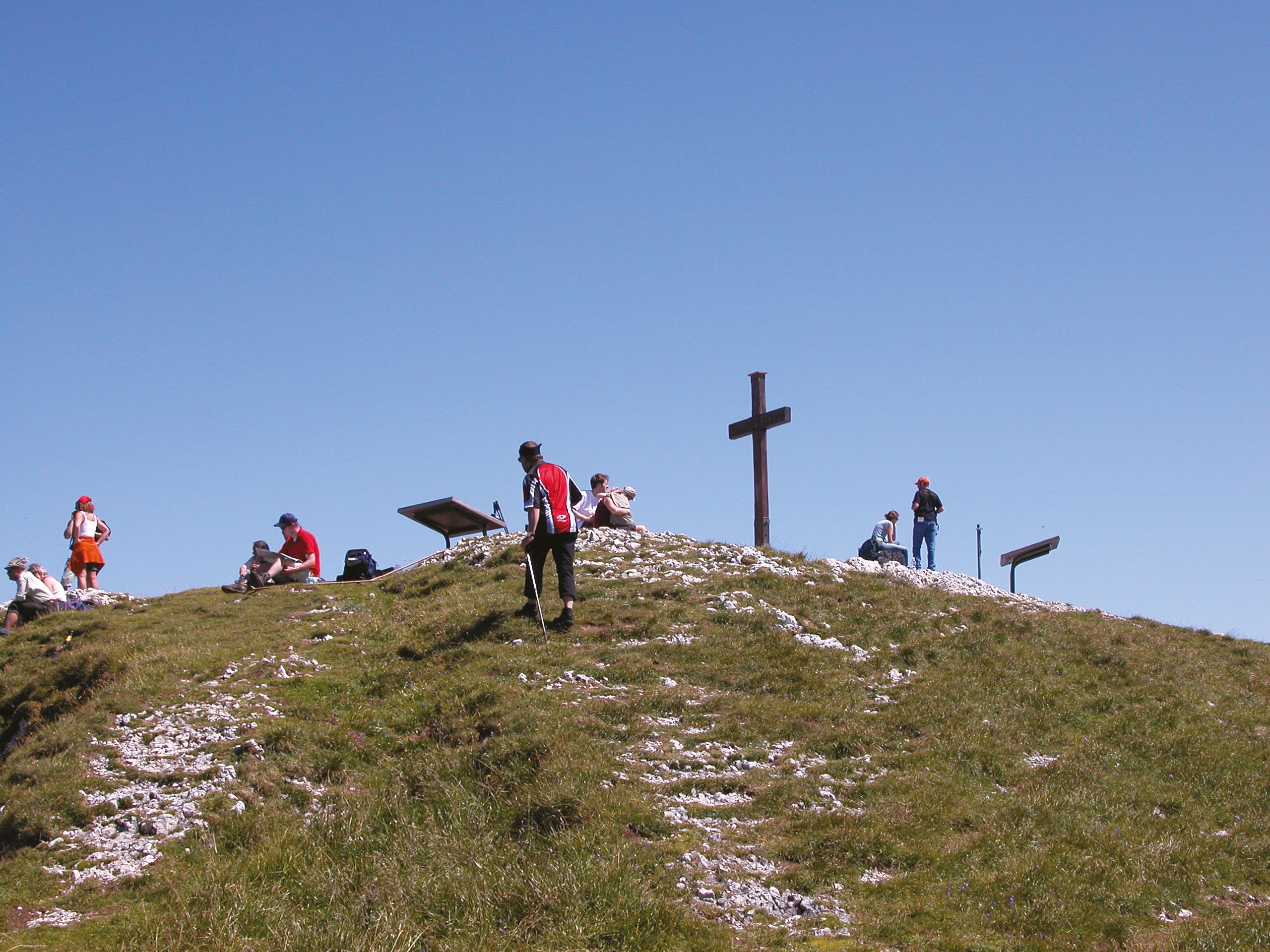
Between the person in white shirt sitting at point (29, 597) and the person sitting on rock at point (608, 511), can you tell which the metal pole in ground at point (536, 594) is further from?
the person in white shirt sitting at point (29, 597)

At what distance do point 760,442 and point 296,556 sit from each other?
32.5ft

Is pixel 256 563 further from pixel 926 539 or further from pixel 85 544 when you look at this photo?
pixel 926 539

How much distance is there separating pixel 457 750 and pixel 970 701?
6.99 m

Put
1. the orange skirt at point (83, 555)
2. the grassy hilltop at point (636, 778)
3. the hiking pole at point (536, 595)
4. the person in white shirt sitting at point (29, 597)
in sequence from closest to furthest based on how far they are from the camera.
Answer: the grassy hilltop at point (636, 778)
the hiking pole at point (536, 595)
the person in white shirt sitting at point (29, 597)
the orange skirt at point (83, 555)

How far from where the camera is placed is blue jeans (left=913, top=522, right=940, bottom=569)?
90.5ft

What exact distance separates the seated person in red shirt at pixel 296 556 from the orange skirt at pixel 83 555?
4.96m

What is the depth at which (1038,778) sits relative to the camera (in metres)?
13.8

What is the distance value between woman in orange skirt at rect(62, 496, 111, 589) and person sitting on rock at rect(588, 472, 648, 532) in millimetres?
10733

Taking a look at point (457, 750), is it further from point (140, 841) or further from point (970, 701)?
point (970, 701)

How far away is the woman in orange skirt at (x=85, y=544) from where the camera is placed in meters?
25.5

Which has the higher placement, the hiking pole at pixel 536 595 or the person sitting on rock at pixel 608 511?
the person sitting on rock at pixel 608 511

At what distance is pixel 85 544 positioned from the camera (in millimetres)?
25484

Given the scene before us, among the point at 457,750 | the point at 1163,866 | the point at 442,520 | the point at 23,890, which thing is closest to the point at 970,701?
the point at 1163,866

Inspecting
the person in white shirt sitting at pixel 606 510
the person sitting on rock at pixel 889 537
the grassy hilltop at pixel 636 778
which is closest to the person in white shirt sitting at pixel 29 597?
the grassy hilltop at pixel 636 778
